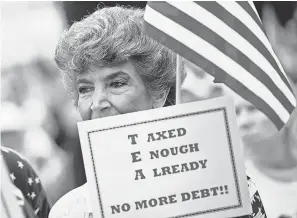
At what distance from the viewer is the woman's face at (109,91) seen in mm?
1489

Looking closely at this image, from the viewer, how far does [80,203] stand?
1579mm

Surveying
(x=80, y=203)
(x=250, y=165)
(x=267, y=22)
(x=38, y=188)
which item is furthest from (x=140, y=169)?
(x=267, y=22)

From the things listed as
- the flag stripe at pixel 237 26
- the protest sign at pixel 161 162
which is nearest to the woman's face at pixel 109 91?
the protest sign at pixel 161 162

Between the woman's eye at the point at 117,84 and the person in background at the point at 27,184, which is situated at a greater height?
the woman's eye at the point at 117,84

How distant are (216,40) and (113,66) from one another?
1.07 feet

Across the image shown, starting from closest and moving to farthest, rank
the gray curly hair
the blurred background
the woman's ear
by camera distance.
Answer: the gray curly hair → the woman's ear → the blurred background

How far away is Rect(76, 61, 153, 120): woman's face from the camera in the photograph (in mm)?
1489

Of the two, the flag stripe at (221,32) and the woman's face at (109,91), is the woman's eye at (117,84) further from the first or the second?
the flag stripe at (221,32)

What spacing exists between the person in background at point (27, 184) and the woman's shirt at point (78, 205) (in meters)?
0.06

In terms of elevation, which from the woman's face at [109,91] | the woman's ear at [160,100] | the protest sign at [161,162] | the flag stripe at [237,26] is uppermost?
A: the flag stripe at [237,26]

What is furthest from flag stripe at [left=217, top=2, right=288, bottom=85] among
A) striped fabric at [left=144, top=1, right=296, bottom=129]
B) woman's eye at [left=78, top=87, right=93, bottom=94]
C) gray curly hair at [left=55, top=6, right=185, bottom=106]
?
woman's eye at [left=78, top=87, right=93, bottom=94]

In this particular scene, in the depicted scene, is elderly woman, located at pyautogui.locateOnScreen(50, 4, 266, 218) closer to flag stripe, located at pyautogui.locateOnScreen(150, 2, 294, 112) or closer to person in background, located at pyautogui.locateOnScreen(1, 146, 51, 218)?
person in background, located at pyautogui.locateOnScreen(1, 146, 51, 218)

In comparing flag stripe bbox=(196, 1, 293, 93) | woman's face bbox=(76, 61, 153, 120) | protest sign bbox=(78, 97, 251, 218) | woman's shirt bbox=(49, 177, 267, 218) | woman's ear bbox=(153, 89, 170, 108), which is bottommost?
woman's shirt bbox=(49, 177, 267, 218)

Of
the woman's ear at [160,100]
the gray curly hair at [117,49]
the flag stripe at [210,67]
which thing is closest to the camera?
the flag stripe at [210,67]
